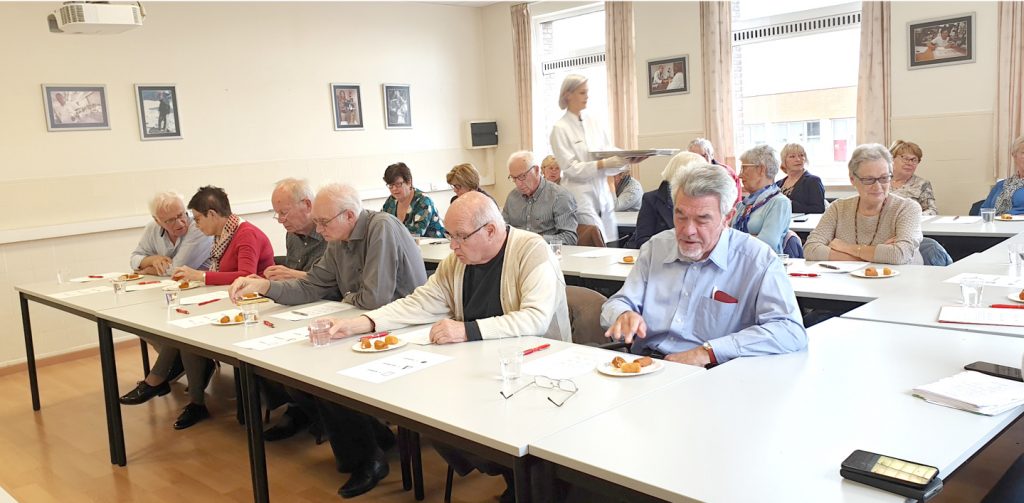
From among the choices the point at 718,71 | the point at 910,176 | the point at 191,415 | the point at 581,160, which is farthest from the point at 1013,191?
the point at 191,415

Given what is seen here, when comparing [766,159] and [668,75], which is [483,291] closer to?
[766,159]

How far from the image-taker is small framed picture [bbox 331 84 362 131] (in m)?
8.28

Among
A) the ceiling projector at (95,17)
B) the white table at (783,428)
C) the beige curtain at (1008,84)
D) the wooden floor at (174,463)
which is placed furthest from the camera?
the beige curtain at (1008,84)

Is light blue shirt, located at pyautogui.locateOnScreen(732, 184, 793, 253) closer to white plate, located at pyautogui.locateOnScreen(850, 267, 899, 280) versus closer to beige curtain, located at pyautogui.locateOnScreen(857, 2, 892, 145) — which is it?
white plate, located at pyautogui.locateOnScreen(850, 267, 899, 280)

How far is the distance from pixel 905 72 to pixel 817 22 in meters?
0.99

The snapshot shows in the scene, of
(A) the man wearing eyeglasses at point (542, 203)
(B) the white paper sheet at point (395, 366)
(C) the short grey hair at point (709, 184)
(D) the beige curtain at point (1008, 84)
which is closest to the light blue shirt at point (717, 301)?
(C) the short grey hair at point (709, 184)

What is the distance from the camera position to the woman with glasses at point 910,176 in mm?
5961

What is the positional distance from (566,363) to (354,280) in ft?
5.45

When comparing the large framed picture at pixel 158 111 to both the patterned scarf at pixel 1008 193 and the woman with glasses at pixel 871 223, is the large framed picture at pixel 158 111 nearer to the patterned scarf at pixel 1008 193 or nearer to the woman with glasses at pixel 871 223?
the woman with glasses at pixel 871 223

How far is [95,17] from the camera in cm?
429

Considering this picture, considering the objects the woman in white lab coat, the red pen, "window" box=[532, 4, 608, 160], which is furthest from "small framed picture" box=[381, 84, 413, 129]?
the red pen

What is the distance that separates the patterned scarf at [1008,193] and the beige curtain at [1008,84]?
44 centimetres

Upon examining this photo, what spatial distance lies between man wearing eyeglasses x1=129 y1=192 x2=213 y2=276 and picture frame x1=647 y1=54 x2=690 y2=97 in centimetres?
486

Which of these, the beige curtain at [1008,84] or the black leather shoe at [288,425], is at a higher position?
the beige curtain at [1008,84]
